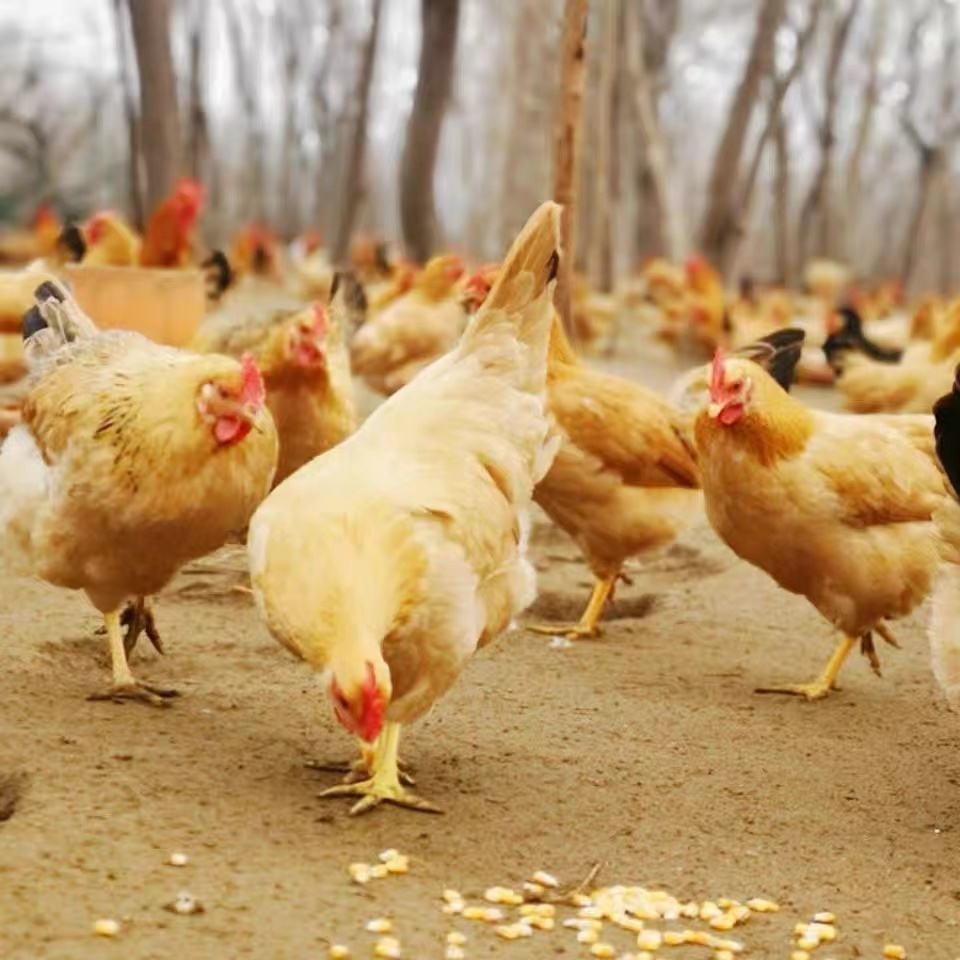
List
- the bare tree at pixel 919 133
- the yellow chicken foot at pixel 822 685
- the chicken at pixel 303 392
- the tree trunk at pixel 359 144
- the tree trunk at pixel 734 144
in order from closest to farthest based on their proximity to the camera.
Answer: the yellow chicken foot at pixel 822 685 → the chicken at pixel 303 392 → the tree trunk at pixel 734 144 → the tree trunk at pixel 359 144 → the bare tree at pixel 919 133

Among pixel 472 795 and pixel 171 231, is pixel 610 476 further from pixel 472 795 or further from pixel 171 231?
pixel 171 231

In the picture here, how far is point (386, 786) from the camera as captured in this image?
2814 millimetres

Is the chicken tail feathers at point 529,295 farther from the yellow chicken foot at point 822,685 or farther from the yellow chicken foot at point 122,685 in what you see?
the yellow chicken foot at point 822,685

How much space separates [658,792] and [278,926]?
3.66 ft

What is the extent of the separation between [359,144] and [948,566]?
35.5 ft

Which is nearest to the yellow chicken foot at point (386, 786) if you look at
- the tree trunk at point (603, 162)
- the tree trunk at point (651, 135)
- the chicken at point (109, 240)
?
the chicken at point (109, 240)

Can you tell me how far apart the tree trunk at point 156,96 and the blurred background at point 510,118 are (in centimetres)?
1

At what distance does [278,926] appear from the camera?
2.23 meters

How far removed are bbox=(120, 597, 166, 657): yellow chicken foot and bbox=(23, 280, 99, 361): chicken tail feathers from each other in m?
0.71

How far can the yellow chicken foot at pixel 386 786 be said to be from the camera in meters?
2.80

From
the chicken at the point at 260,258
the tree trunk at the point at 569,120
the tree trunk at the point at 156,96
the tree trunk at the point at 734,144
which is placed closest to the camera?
the tree trunk at the point at 569,120

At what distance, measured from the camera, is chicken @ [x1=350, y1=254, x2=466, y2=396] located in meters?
8.12

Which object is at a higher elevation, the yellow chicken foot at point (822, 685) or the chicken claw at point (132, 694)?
the chicken claw at point (132, 694)

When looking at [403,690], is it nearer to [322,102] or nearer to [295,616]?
[295,616]
